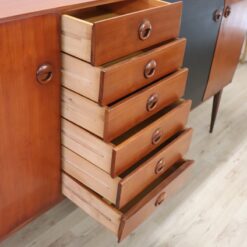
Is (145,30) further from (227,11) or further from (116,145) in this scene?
(227,11)

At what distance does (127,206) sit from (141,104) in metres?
0.32

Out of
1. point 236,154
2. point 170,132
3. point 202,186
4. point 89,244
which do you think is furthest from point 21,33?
point 236,154

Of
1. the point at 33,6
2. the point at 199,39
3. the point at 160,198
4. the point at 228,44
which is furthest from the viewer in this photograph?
the point at 228,44

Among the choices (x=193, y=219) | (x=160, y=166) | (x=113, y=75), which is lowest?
(x=193, y=219)

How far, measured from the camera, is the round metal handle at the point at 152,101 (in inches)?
36.2

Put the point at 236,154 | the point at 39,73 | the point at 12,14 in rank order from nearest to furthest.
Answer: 1. the point at 12,14
2. the point at 39,73
3. the point at 236,154

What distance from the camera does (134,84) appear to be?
0.86 meters

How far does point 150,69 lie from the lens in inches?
34.9

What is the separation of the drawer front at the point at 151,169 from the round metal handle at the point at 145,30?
337 millimetres

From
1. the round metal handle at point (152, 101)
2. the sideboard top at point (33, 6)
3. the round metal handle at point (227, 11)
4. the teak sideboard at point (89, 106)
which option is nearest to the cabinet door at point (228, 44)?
the round metal handle at point (227, 11)

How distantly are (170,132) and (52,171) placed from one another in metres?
0.37

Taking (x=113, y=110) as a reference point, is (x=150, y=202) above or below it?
below

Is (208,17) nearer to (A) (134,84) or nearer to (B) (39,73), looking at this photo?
(A) (134,84)

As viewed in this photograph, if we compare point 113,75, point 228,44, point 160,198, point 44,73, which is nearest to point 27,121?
point 44,73
